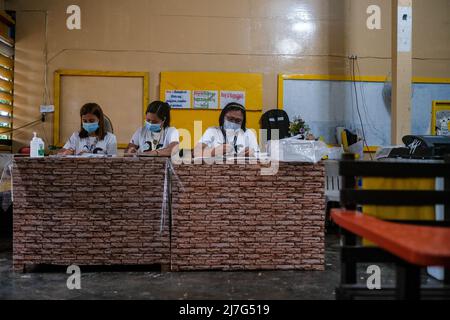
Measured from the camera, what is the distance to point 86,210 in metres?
3.12

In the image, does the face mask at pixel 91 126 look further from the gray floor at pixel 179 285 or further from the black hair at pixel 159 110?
the gray floor at pixel 179 285

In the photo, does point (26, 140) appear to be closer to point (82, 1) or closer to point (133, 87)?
point (133, 87)

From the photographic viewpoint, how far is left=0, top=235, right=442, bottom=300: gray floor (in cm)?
263

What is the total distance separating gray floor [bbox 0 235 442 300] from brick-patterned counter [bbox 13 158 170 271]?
0.48 feet

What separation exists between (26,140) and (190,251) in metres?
3.59

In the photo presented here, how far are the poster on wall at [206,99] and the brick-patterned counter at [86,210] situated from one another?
2808mm

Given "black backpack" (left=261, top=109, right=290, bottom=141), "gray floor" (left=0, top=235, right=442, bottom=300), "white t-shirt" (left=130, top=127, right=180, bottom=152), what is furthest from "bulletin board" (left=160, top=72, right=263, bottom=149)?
"gray floor" (left=0, top=235, right=442, bottom=300)

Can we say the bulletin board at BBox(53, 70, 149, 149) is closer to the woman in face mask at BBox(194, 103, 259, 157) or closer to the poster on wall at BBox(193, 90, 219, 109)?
the poster on wall at BBox(193, 90, 219, 109)

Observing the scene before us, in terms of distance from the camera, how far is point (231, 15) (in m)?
5.99

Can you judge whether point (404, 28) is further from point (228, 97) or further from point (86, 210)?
point (86, 210)

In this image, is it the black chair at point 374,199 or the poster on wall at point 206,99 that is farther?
the poster on wall at point 206,99

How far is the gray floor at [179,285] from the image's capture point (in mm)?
2629

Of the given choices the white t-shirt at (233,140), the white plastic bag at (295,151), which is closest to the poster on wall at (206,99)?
the white t-shirt at (233,140)
